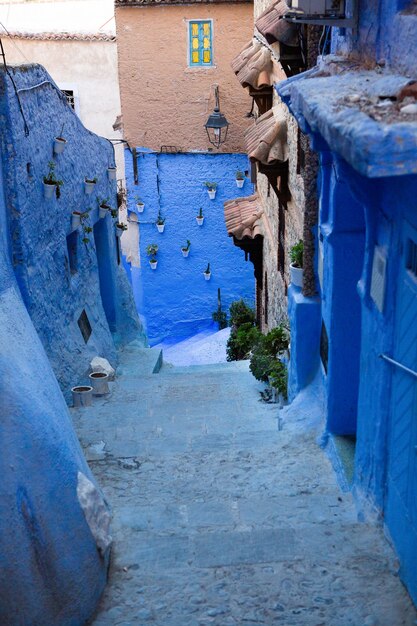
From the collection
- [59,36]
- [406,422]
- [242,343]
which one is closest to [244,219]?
[242,343]

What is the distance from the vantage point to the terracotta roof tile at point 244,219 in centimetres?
1357

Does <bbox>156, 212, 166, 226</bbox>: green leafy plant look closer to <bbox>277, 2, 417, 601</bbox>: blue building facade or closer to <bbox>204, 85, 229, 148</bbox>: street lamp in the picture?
<bbox>204, 85, 229, 148</bbox>: street lamp

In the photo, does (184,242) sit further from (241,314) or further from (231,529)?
(231,529)

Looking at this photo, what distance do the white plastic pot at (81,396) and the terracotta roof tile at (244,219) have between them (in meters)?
4.57

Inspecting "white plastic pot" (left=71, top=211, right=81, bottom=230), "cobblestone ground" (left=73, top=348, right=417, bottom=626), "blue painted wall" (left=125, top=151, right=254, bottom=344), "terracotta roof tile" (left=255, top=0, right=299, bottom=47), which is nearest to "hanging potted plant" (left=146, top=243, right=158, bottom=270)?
"blue painted wall" (left=125, top=151, right=254, bottom=344)

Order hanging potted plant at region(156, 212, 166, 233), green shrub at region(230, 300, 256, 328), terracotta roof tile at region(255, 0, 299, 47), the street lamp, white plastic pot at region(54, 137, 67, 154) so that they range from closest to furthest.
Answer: terracotta roof tile at region(255, 0, 299, 47) → white plastic pot at region(54, 137, 67, 154) → green shrub at region(230, 300, 256, 328) → the street lamp → hanging potted plant at region(156, 212, 166, 233)

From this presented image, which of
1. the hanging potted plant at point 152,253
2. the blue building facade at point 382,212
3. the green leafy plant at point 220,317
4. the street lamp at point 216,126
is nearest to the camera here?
the blue building facade at point 382,212

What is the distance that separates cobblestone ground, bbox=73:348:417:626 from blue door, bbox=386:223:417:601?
306 mm

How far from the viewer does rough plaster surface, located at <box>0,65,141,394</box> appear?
343 inches

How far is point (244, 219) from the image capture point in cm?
1390

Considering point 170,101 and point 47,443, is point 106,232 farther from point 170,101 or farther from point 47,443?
point 47,443

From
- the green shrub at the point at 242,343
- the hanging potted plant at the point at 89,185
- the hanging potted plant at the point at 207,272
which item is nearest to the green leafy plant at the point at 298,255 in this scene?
the hanging potted plant at the point at 89,185

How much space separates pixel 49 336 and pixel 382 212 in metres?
5.43

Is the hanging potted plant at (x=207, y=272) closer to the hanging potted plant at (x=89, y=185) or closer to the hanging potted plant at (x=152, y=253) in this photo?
the hanging potted plant at (x=152, y=253)
